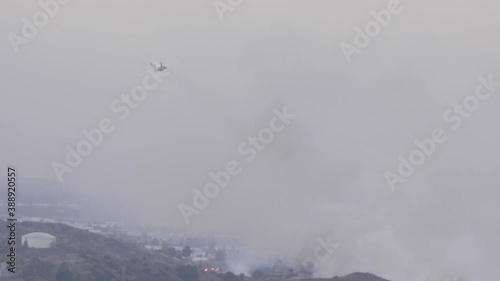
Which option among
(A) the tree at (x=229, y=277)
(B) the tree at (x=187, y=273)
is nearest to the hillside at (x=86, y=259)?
(B) the tree at (x=187, y=273)

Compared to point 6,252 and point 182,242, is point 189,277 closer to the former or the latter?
point 6,252

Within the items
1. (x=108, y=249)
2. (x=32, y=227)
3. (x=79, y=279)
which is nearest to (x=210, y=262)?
(x=108, y=249)

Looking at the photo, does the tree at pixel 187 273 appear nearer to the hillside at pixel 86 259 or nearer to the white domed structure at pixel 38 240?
the hillside at pixel 86 259

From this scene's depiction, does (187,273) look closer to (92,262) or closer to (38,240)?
(92,262)

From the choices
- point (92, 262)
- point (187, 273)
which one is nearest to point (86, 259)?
point (92, 262)

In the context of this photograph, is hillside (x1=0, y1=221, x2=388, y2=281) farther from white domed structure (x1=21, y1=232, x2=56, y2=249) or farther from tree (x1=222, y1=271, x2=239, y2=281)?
white domed structure (x1=21, y1=232, x2=56, y2=249)

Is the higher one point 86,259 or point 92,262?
point 86,259

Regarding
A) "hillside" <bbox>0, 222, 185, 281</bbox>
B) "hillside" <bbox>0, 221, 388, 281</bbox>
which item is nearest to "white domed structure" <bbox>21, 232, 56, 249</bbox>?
"hillside" <bbox>0, 221, 388, 281</bbox>

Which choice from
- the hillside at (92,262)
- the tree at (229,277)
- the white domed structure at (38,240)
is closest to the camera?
the hillside at (92,262)
